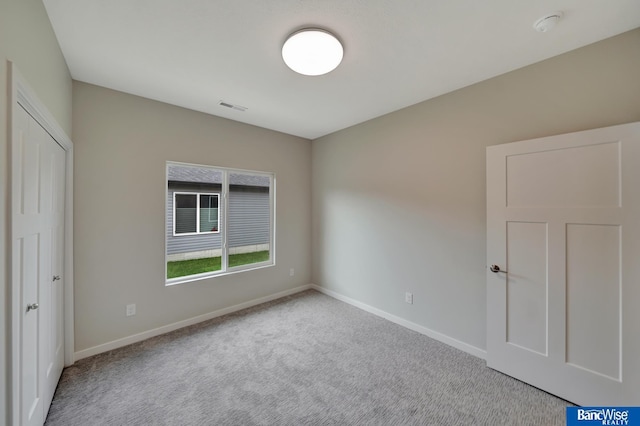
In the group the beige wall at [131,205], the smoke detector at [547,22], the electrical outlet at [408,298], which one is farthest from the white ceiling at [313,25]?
the electrical outlet at [408,298]

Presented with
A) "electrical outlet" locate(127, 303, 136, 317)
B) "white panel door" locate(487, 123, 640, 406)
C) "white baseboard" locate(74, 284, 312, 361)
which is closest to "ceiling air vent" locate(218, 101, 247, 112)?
"electrical outlet" locate(127, 303, 136, 317)

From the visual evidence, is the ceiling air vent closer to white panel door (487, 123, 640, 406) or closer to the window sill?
the window sill

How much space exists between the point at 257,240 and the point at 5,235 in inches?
109

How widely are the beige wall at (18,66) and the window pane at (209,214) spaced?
189cm

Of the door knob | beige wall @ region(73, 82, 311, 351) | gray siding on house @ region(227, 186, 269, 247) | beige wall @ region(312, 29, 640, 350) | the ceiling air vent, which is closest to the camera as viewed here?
beige wall @ region(312, 29, 640, 350)

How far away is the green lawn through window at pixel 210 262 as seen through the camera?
3529 millimetres

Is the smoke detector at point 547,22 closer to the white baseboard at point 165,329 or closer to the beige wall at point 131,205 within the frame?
the beige wall at point 131,205

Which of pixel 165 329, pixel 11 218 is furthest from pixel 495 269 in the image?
pixel 165 329

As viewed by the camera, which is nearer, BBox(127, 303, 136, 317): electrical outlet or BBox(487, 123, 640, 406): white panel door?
BBox(487, 123, 640, 406): white panel door

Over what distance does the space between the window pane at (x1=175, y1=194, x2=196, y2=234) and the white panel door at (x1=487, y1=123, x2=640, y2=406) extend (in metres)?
3.58

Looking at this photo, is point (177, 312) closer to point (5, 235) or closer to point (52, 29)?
point (5, 235)

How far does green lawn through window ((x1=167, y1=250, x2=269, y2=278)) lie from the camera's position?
11.6 ft

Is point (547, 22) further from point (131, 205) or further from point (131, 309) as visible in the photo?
point (131, 309)

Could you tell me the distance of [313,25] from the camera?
1659 mm
